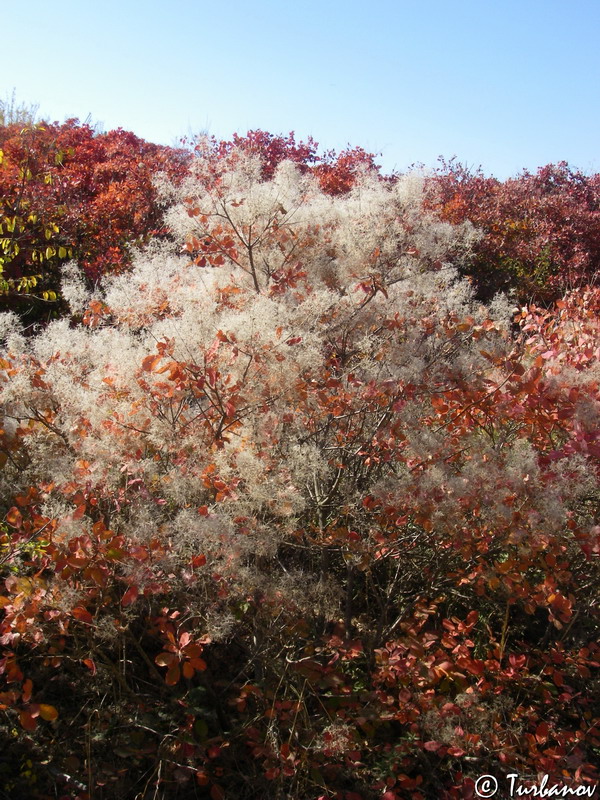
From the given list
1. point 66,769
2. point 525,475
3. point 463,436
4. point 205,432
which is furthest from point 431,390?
point 66,769

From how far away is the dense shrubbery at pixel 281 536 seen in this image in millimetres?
2695

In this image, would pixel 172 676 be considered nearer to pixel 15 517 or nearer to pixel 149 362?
pixel 15 517

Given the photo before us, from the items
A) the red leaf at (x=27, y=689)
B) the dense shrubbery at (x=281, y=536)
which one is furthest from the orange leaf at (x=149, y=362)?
the red leaf at (x=27, y=689)

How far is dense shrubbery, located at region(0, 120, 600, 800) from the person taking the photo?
106 inches

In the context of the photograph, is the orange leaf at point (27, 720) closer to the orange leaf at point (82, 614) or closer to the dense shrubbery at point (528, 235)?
the orange leaf at point (82, 614)

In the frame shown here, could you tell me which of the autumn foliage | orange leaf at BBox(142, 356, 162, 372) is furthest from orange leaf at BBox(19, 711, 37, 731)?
the autumn foliage

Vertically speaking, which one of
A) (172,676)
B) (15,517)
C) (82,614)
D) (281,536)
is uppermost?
(15,517)

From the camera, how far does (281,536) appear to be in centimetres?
289

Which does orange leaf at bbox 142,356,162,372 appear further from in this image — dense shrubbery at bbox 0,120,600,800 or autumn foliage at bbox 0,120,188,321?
autumn foliage at bbox 0,120,188,321

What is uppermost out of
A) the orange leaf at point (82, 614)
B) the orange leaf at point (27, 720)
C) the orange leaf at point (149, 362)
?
the orange leaf at point (149, 362)

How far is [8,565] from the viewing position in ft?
9.12

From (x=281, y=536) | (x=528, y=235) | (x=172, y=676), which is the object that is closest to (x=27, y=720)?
(x=172, y=676)

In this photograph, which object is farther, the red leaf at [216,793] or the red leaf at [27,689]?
the red leaf at [216,793]

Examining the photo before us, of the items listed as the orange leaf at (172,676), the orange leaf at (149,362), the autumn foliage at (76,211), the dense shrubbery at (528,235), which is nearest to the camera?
the orange leaf at (172,676)
